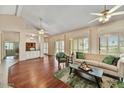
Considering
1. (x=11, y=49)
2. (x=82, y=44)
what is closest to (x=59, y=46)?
(x=82, y=44)

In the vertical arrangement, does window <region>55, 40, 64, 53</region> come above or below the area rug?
above

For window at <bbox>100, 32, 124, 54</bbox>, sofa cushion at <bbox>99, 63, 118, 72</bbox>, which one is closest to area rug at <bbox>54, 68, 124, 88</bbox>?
sofa cushion at <bbox>99, 63, 118, 72</bbox>

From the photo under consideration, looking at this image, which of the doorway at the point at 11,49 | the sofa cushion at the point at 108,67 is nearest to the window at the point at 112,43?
the sofa cushion at the point at 108,67

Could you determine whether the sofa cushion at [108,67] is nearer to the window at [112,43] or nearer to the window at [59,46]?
the window at [112,43]

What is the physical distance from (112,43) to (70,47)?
9.66 ft

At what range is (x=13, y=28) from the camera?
9258 mm

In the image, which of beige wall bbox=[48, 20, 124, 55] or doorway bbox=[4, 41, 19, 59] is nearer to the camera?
beige wall bbox=[48, 20, 124, 55]

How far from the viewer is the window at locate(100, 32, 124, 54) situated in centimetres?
563

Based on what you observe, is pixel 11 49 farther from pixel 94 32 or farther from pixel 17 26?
pixel 94 32

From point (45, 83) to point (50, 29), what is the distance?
6.02 m

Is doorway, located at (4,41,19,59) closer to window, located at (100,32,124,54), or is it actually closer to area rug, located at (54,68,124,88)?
window, located at (100,32,124,54)
